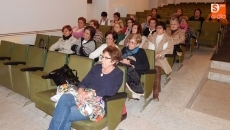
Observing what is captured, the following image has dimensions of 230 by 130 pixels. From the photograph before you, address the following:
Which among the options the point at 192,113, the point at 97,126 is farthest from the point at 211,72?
the point at 97,126

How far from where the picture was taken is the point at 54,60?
288cm

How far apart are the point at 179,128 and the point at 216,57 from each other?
117 inches

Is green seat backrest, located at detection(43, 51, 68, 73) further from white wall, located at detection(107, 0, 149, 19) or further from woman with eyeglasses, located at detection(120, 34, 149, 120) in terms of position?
white wall, located at detection(107, 0, 149, 19)

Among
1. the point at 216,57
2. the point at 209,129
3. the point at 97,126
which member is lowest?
the point at 209,129

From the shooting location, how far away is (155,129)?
2.51 metres

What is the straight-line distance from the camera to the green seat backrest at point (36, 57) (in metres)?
3.10

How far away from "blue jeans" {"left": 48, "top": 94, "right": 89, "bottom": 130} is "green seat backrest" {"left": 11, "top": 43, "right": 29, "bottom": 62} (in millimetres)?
1738

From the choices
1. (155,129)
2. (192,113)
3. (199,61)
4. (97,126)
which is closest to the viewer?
(97,126)

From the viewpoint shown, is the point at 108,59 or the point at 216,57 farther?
the point at 216,57

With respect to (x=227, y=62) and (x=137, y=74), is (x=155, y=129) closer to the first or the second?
(x=137, y=74)

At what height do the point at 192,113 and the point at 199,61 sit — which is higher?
the point at 199,61

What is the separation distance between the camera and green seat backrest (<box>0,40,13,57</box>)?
375 centimetres

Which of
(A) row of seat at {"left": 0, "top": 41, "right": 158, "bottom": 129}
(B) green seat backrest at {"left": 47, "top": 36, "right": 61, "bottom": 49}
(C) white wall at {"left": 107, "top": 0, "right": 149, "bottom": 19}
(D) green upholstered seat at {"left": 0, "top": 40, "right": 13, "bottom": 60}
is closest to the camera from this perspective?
(A) row of seat at {"left": 0, "top": 41, "right": 158, "bottom": 129}

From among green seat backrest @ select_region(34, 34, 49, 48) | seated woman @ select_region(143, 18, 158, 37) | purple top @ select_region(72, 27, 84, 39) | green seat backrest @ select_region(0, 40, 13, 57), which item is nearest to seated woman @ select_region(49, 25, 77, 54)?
green seat backrest @ select_region(34, 34, 49, 48)
